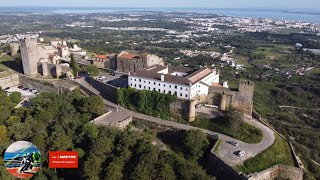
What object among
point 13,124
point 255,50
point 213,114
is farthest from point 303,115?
point 255,50

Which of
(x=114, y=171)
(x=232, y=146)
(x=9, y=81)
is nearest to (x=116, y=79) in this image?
(x=9, y=81)

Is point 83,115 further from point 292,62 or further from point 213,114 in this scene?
point 292,62

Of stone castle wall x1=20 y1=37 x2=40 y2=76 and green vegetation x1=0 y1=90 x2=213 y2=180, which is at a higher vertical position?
stone castle wall x1=20 y1=37 x2=40 y2=76

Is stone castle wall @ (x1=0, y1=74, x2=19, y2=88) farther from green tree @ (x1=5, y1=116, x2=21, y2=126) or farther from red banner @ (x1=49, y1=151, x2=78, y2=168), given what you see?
red banner @ (x1=49, y1=151, x2=78, y2=168)

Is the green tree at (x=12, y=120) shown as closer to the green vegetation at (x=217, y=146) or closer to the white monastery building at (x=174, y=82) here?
the white monastery building at (x=174, y=82)

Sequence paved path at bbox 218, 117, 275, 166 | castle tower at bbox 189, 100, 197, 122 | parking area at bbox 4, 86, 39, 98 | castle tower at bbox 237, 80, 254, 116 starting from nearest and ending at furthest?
paved path at bbox 218, 117, 275, 166, castle tower at bbox 189, 100, 197, 122, castle tower at bbox 237, 80, 254, 116, parking area at bbox 4, 86, 39, 98

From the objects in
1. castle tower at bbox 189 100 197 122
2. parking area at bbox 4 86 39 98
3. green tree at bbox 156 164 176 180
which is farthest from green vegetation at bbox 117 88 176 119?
parking area at bbox 4 86 39 98
